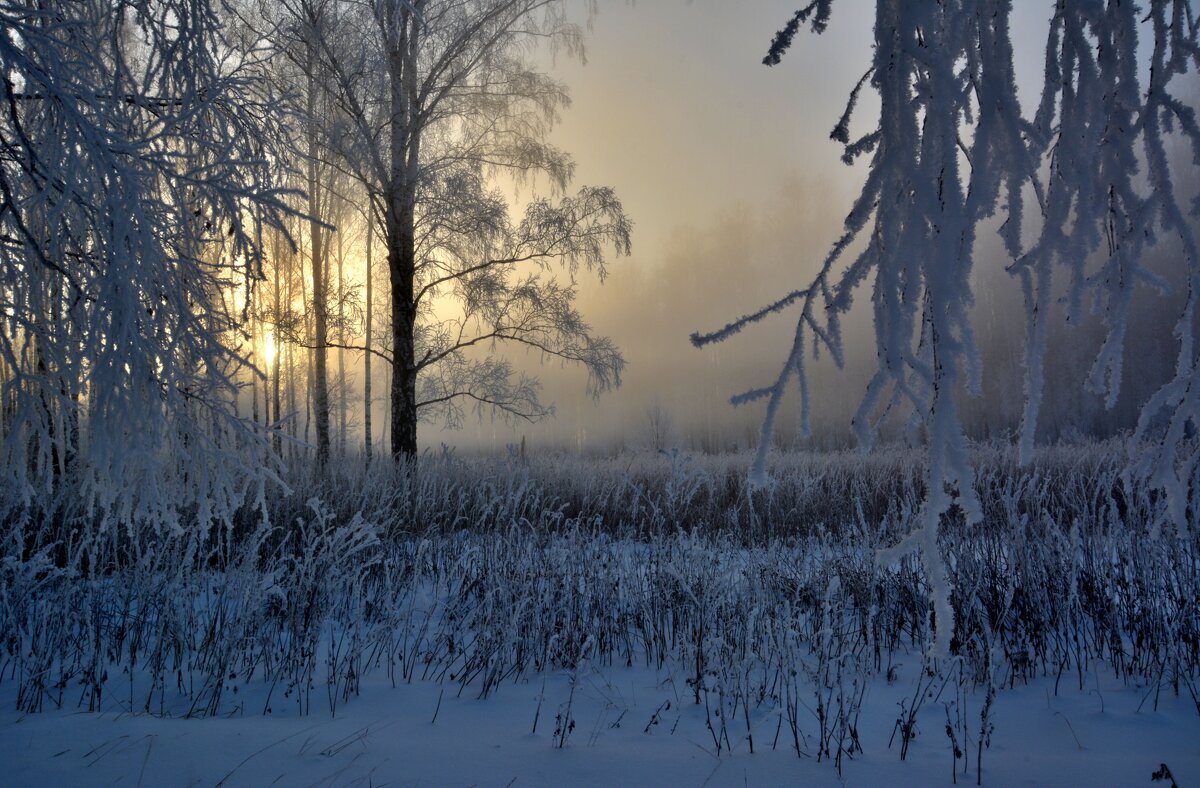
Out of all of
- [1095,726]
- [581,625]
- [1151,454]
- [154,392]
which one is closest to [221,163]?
[154,392]

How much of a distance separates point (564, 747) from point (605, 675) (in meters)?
1.02

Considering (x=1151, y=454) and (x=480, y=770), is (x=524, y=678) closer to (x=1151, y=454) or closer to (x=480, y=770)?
(x=480, y=770)

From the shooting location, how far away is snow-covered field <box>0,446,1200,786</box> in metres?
2.09

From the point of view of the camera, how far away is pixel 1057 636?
321 centimetres

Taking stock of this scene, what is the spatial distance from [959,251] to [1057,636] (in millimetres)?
3011

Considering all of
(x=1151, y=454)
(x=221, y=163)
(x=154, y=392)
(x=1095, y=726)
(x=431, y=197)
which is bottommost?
(x=1095, y=726)

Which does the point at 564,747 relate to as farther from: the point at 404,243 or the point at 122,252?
the point at 404,243

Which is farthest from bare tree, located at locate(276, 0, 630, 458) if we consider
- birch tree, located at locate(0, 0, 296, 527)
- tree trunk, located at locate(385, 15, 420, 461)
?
birch tree, located at locate(0, 0, 296, 527)

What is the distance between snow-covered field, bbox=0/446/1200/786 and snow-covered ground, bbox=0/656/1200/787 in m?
0.01

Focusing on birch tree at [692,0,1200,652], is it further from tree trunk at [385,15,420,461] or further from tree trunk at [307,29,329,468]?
tree trunk at [307,29,329,468]

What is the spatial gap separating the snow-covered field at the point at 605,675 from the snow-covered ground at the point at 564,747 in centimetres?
1

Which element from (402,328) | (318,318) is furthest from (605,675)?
(318,318)

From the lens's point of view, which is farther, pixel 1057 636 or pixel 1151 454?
pixel 1057 636

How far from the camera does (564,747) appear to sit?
7.45 feet
